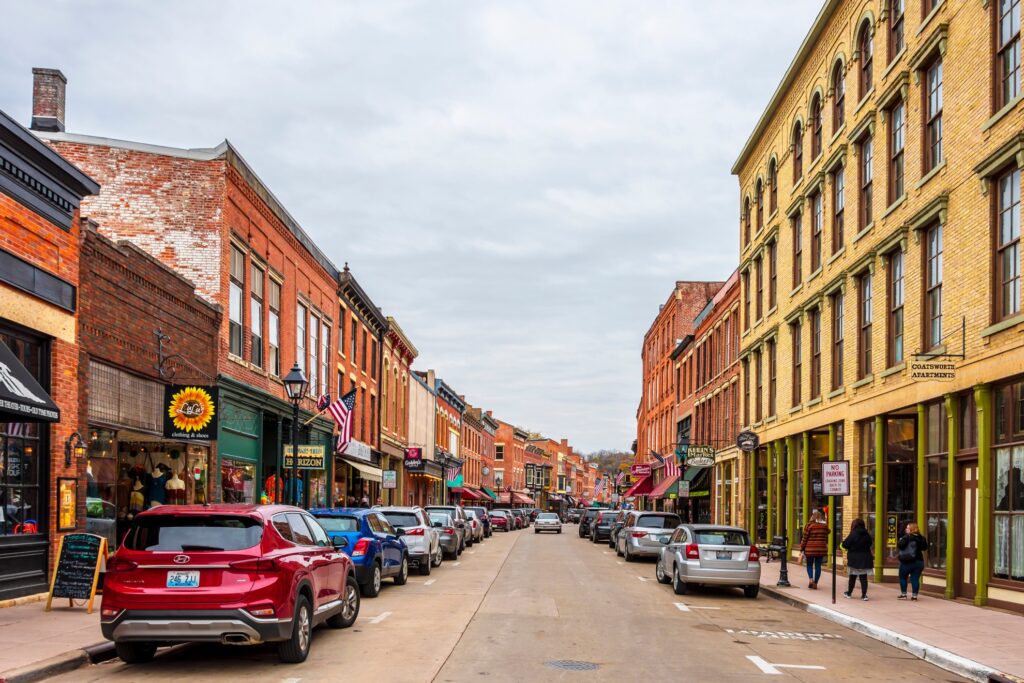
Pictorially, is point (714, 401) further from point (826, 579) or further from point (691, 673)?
point (691, 673)

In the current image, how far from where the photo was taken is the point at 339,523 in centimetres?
1872

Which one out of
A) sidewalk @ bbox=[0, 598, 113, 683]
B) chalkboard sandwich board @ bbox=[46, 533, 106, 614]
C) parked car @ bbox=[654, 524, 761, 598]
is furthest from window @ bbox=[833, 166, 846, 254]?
sidewalk @ bbox=[0, 598, 113, 683]

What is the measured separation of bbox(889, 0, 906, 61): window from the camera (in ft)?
77.8

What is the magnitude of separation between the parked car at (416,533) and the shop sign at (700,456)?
16990 millimetres

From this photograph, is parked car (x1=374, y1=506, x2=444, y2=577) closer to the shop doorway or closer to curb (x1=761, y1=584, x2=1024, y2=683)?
curb (x1=761, y1=584, x2=1024, y2=683)

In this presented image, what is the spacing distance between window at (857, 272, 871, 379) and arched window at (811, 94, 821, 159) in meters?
6.21

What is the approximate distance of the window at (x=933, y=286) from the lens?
20.8 m

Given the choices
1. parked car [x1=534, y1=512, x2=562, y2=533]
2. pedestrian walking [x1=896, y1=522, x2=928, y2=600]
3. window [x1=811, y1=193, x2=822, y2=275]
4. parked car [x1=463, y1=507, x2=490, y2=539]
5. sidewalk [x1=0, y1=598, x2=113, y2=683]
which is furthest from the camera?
parked car [x1=534, y1=512, x2=562, y2=533]

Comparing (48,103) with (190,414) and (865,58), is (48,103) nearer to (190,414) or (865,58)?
(190,414)

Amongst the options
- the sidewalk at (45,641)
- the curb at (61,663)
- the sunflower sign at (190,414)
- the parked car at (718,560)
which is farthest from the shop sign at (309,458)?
the curb at (61,663)

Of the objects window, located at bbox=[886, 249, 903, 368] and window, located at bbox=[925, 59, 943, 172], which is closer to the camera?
window, located at bbox=[925, 59, 943, 172]

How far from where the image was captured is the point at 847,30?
27453 millimetres

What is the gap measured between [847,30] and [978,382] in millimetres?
12728

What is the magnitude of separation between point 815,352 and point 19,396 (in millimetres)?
22230
